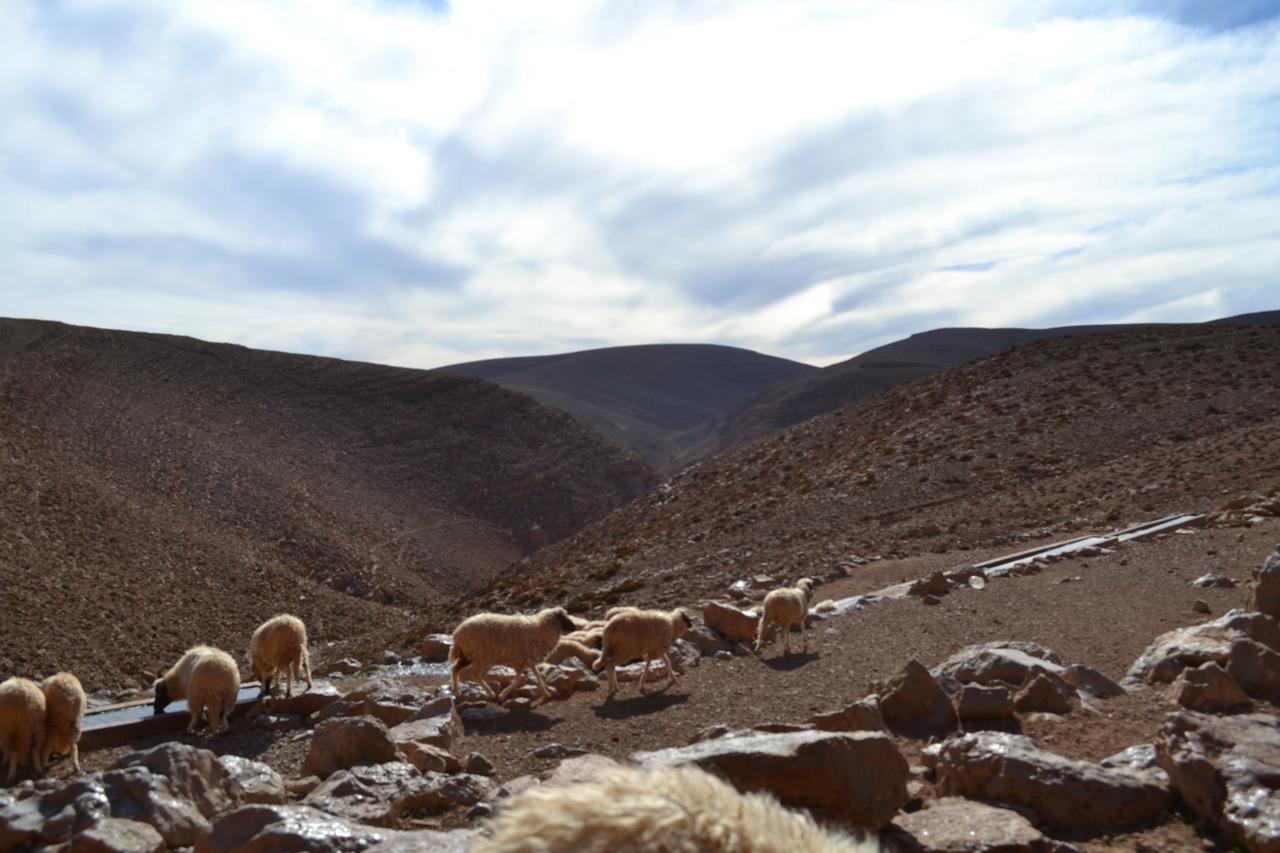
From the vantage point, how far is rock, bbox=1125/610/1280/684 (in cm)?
864

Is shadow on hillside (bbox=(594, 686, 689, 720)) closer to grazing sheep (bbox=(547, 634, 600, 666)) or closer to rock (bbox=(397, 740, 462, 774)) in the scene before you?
grazing sheep (bbox=(547, 634, 600, 666))

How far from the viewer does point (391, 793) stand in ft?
22.1

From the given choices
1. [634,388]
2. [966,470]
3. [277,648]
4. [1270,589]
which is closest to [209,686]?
[277,648]

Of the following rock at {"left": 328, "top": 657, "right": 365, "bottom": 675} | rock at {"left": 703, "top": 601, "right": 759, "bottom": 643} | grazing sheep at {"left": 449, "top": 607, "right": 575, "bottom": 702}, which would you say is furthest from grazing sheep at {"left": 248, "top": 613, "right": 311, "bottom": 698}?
rock at {"left": 328, "top": 657, "right": 365, "bottom": 675}

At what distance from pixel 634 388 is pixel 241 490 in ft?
441

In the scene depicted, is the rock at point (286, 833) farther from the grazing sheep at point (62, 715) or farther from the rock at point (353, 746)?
the grazing sheep at point (62, 715)

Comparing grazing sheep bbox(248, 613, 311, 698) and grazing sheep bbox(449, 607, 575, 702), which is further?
→ grazing sheep bbox(248, 613, 311, 698)

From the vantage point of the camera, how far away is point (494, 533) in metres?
56.2

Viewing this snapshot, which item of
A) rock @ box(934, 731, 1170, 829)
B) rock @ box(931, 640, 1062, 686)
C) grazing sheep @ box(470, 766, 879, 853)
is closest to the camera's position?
grazing sheep @ box(470, 766, 879, 853)

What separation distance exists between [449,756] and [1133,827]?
546cm

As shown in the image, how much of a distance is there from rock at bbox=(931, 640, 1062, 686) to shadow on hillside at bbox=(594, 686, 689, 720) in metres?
3.25

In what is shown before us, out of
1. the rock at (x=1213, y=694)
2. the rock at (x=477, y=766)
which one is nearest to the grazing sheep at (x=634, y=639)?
the rock at (x=477, y=766)

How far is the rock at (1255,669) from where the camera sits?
25.0 ft

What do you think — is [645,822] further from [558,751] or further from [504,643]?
[504,643]
